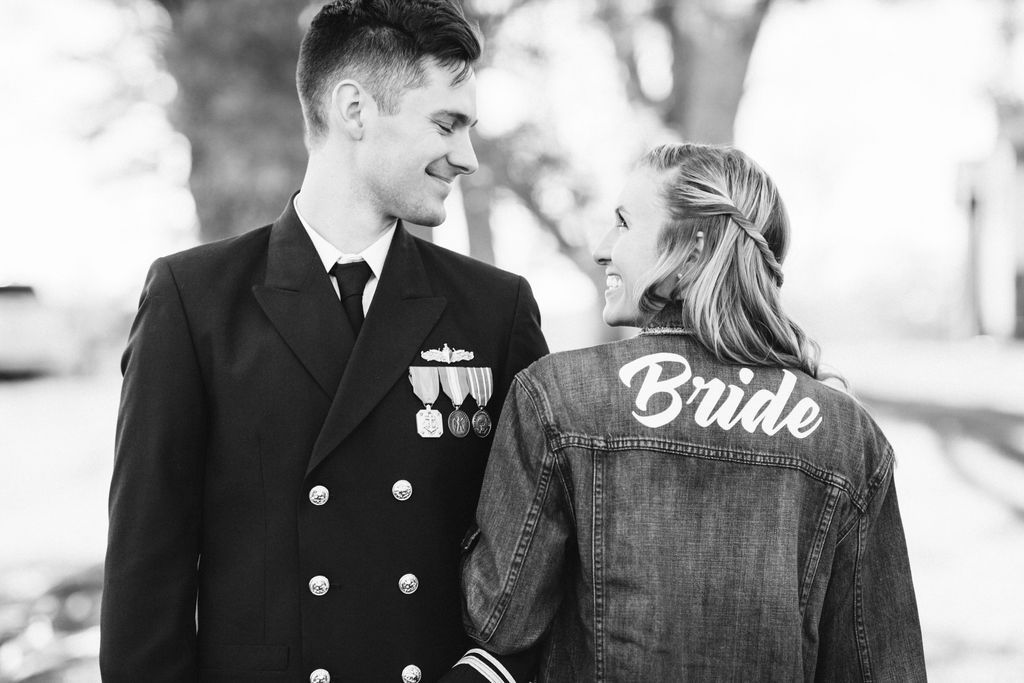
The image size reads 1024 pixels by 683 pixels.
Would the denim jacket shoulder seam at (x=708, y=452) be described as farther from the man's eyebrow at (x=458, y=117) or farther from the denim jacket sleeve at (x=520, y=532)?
the man's eyebrow at (x=458, y=117)

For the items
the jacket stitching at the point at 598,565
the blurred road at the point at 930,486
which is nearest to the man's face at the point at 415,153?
the jacket stitching at the point at 598,565

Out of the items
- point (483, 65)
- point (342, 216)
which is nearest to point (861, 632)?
point (342, 216)

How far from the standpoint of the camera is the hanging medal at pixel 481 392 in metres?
2.35

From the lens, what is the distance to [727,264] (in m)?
2.07

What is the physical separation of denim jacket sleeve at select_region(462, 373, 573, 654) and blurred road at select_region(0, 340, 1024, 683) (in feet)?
13.3

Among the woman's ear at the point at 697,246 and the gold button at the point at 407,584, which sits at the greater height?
the woman's ear at the point at 697,246

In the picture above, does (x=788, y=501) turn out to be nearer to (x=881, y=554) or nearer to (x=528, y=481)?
(x=881, y=554)

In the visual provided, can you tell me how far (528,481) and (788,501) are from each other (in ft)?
1.73

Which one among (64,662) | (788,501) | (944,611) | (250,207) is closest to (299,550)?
(788,501)

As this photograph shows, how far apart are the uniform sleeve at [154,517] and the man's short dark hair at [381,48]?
767mm


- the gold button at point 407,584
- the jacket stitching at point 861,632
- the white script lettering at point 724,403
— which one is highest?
the white script lettering at point 724,403

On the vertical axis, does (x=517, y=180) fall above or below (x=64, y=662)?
above

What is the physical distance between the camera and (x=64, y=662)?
5227mm

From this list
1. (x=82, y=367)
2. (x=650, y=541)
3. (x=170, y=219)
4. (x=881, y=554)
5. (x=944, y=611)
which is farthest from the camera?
(x=82, y=367)
